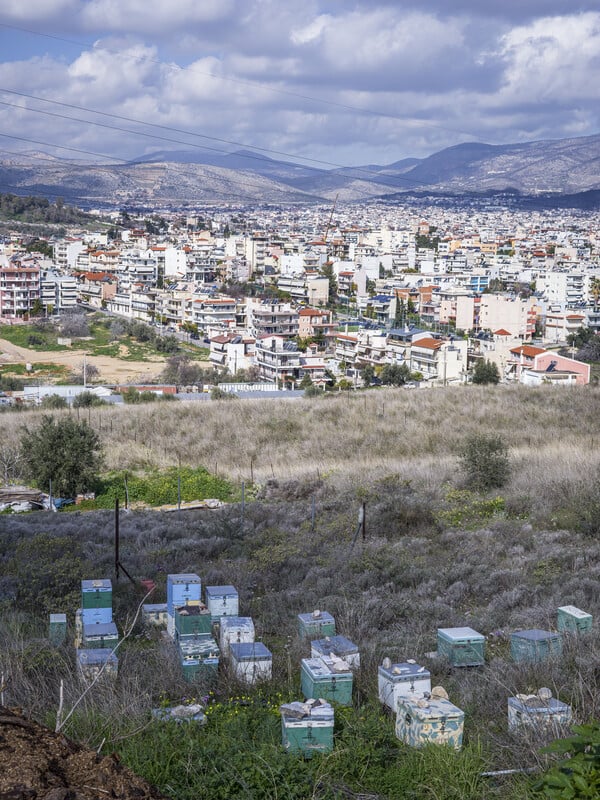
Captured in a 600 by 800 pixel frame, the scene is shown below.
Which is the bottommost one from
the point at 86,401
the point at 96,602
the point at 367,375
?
the point at 367,375

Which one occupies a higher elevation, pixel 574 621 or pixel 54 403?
pixel 574 621

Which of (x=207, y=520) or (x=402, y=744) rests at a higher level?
(x=402, y=744)

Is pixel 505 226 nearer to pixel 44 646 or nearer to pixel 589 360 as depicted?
pixel 589 360

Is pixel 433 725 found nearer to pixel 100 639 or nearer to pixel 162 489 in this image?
pixel 100 639

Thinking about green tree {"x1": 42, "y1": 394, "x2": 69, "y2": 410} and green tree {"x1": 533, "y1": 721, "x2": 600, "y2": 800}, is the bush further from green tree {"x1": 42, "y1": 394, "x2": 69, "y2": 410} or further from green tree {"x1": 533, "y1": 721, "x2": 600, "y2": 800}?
green tree {"x1": 42, "y1": 394, "x2": 69, "y2": 410}

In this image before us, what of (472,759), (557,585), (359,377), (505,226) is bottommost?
(359,377)

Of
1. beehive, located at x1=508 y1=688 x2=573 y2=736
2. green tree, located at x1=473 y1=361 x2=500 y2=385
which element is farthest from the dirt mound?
green tree, located at x1=473 y1=361 x2=500 y2=385

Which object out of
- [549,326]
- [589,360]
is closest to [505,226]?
[549,326]

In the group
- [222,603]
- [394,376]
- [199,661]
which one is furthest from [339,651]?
[394,376]
